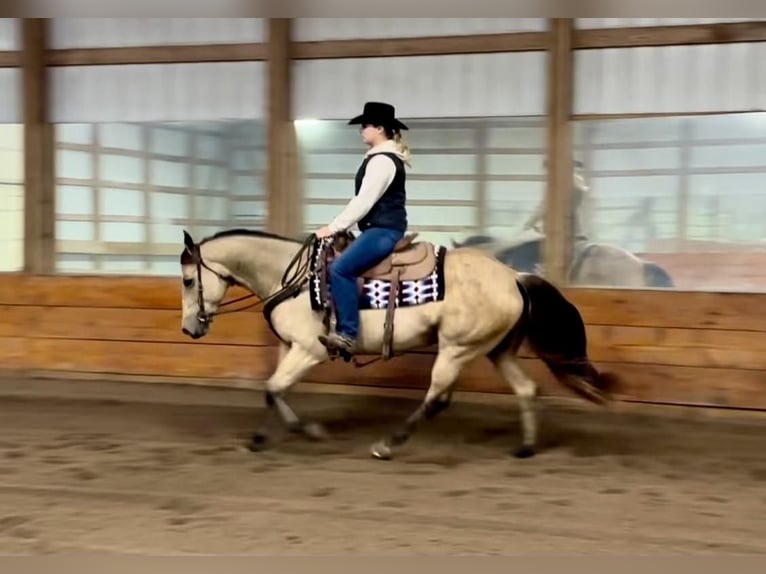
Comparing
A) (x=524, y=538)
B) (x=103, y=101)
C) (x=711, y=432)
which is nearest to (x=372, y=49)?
(x=103, y=101)

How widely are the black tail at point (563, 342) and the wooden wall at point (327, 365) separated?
1.07 m

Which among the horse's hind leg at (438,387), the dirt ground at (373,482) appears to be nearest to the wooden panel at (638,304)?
the dirt ground at (373,482)

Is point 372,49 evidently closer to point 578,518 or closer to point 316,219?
point 316,219

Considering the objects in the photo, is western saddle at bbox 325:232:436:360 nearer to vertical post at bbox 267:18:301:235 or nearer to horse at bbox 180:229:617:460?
horse at bbox 180:229:617:460

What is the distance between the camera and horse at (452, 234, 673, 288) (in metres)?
4.85

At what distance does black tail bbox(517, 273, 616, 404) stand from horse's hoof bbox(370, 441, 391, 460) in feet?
2.69

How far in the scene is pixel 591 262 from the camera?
494 cm

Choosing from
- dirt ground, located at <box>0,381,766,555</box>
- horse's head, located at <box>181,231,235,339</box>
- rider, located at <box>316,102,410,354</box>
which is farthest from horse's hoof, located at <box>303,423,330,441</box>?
horse's head, located at <box>181,231,235,339</box>

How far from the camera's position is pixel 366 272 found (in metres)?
3.73

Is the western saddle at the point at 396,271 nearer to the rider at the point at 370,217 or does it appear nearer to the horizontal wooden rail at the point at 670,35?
the rider at the point at 370,217

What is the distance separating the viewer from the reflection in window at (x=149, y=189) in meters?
5.47

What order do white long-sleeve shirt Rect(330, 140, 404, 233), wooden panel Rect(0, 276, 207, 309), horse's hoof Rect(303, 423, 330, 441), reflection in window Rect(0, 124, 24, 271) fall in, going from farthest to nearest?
reflection in window Rect(0, 124, 24, 271) < wooden panel Rect(0, 276, 207, 309) < horse's hoof Rect(303, 423, 330, 441) < white long-sleeve shirt Rect(330, 140, 404, 233)

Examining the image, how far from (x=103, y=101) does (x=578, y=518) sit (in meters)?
4.17

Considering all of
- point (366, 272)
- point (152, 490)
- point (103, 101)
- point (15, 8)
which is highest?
point (103, 101)
